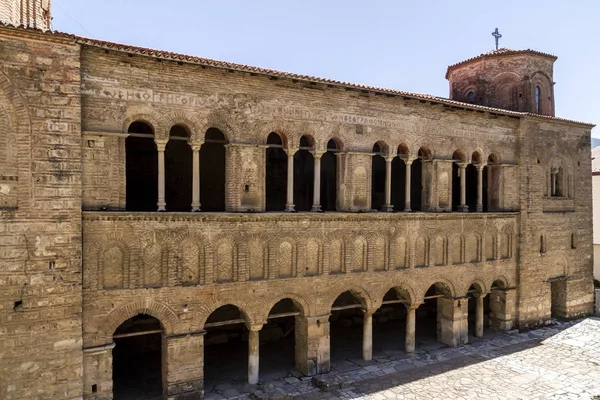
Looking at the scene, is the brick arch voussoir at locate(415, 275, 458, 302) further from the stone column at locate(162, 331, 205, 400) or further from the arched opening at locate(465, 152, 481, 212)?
the stone column at locate(162, 331, 205, 400)

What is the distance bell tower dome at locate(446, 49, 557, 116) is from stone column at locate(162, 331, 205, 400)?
16494mm

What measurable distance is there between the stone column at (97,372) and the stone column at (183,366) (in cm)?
128

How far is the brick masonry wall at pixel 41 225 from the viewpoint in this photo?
30.9ft

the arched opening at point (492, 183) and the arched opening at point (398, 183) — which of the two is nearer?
the arched opening at point (492, 183)

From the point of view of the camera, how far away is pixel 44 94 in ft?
31.7

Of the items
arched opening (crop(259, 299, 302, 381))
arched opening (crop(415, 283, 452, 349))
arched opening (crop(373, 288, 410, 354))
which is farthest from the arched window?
arched opening (crop(259, 299, 302, 381))

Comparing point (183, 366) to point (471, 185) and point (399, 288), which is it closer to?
point (399, 288)

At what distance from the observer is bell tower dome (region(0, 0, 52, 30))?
13.6 m

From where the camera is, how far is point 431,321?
62.6 ft

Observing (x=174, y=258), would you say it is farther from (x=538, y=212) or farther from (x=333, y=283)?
(x=538, y=212)

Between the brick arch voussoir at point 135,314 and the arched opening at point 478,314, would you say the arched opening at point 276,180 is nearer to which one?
the brick arch voussoir at point 135,314

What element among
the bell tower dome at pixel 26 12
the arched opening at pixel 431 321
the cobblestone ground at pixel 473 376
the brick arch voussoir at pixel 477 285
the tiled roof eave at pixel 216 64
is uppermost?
the bell tower dome at pixel 26 12

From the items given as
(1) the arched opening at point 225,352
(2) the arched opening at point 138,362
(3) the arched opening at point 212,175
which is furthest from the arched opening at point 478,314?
(2) the arched opening at point 138,362

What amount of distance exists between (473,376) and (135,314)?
372 inches
